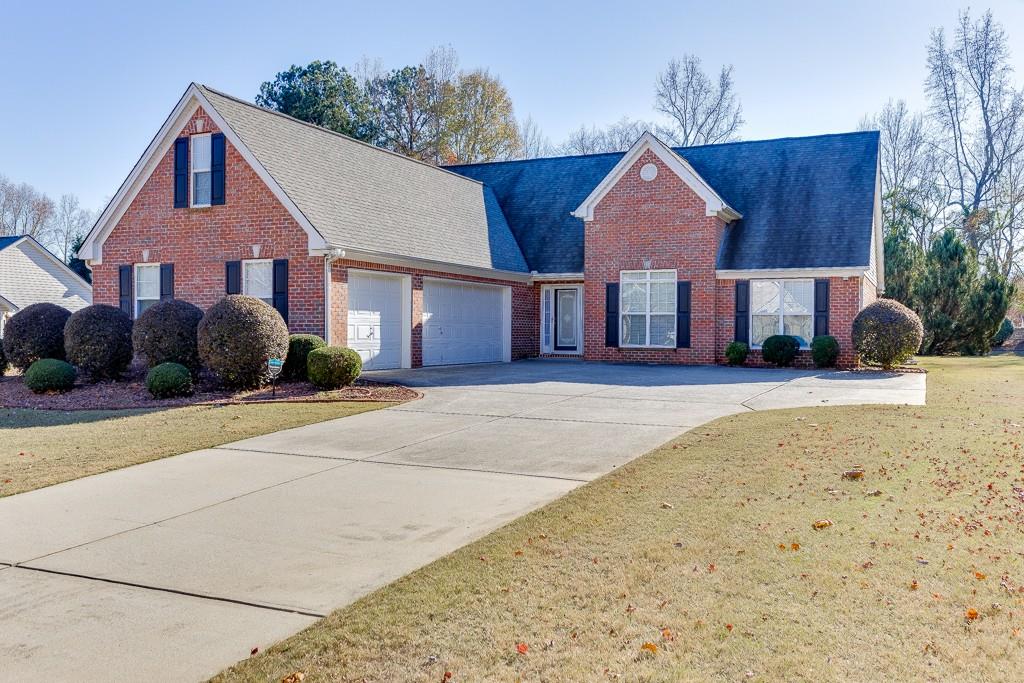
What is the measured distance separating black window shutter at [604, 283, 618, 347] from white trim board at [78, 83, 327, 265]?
8.78 m

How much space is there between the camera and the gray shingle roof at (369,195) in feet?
59.2

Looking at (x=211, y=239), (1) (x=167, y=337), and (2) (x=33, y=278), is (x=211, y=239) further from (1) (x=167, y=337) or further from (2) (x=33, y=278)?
(2) (x=33, y=278)

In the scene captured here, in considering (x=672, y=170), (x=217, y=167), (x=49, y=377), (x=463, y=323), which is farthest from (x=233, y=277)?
(x=672, y=170)

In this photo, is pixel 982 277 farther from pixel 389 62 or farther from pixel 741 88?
pixel 389 62

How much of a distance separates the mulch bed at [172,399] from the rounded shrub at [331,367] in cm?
18

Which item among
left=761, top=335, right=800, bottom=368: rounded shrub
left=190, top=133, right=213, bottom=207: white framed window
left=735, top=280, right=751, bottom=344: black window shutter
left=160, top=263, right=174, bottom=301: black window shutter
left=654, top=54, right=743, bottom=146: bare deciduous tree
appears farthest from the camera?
left=654, top=54, right=743, bottom=146: bare deciduous tree

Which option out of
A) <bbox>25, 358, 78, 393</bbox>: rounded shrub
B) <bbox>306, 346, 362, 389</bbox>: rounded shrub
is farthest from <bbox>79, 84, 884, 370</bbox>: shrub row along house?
<bbox>25, 358, 78, 393</bbox>: rounded shrub

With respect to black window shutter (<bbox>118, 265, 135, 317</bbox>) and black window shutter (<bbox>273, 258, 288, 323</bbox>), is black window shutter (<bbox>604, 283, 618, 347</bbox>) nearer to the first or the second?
black window shutter (<bbox>273, 258, 288, 323</bbox>)

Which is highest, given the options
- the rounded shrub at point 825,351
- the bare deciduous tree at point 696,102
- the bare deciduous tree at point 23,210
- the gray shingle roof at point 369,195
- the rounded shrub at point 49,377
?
the bare deciduous tree at point 696,102

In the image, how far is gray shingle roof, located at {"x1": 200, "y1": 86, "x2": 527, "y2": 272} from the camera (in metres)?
18.0

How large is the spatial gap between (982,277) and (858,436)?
2609cm

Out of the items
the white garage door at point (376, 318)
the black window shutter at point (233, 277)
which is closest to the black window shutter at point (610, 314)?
the white garage door at point (376, 318)

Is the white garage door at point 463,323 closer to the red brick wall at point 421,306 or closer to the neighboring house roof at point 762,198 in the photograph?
the red brick wall at point 421,306

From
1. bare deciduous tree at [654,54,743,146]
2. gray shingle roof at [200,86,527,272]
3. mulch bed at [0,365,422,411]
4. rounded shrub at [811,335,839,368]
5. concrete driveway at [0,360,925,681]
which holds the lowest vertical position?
concrete driveway at [0,360,925,681]
